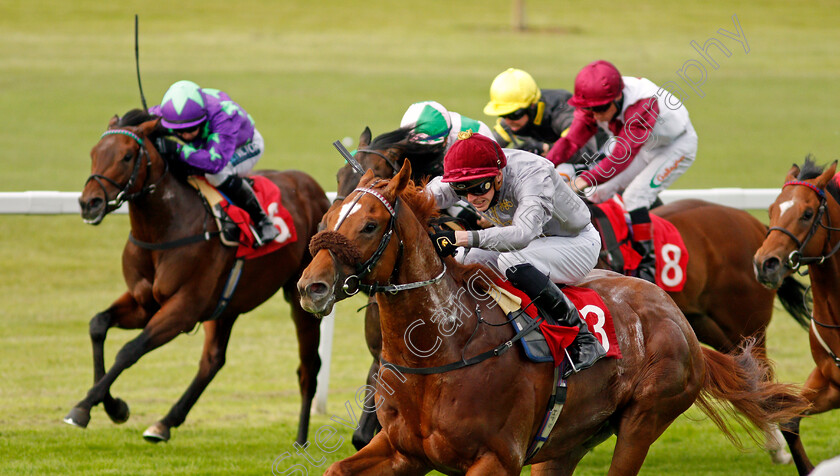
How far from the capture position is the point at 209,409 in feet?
23.4

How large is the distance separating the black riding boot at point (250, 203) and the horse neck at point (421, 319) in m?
2.85

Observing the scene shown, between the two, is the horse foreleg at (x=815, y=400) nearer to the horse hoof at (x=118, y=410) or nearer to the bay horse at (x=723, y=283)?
the bay horse at (x=723, y=283)

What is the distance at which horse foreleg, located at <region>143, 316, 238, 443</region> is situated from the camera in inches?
239

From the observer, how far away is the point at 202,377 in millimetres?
6426

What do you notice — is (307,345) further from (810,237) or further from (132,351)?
(810,237)

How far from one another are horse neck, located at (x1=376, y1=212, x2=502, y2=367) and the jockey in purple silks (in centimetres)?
281

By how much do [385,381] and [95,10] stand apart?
32302 millimetres

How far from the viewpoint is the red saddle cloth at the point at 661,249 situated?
19.4ft

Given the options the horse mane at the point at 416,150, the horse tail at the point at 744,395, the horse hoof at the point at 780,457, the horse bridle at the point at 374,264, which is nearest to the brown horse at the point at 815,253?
the horse tail at the point at 744,395

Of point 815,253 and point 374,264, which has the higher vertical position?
point 374,264

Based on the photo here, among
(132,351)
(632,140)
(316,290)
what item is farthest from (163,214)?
(316,290)

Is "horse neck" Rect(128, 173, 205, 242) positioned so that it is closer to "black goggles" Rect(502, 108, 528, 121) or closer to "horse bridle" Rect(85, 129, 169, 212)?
"horse bridle" Rect(85, 129, 169, 212)

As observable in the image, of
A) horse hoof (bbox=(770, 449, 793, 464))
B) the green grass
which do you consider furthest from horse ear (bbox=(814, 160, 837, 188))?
horse hoof (bbox=(770, 449, 793, 464))

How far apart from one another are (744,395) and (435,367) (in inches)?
62.8
